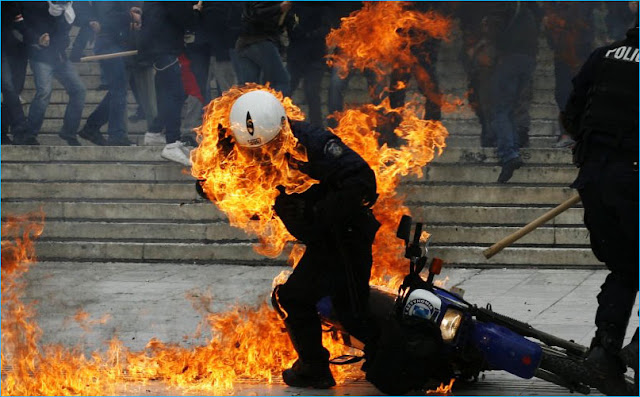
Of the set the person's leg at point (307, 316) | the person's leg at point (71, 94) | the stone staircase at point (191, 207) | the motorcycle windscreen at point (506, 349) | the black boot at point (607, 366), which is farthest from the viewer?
the person's leg at point (71, 94)

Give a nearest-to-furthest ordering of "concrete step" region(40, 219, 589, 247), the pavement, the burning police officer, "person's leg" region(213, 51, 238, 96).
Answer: the burning police officer
the pavement
"concrete step" region(40, 219, 589, 247)
"person's leg" region(213, 51, 238, 96)

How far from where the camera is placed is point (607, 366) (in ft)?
18.6

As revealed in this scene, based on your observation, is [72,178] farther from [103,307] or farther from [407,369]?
[407,369]

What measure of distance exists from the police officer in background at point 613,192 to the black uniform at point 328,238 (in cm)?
111

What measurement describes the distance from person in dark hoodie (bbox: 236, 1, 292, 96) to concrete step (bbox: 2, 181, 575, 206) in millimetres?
1536

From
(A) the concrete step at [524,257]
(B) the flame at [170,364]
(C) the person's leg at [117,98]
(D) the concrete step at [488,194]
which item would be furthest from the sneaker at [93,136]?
(B) the flame at [170,364]

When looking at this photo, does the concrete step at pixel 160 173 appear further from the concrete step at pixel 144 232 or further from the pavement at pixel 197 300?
the pavement at pixel 197 300

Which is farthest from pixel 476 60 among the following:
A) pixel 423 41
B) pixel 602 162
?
pixel 602 162

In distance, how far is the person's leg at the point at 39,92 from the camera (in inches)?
504

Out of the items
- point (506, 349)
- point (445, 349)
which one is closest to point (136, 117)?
point (445, 349)

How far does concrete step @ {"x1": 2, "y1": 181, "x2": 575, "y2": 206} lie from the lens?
11430 millimetres

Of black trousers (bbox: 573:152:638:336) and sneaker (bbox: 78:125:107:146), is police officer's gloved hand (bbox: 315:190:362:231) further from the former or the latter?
sneaker (bbox: 78:125:107:146)

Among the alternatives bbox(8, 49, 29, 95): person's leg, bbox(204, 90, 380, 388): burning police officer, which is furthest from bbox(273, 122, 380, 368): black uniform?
bbox(8, 49, 29, 95): person's leg

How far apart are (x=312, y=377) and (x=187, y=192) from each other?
608cm
